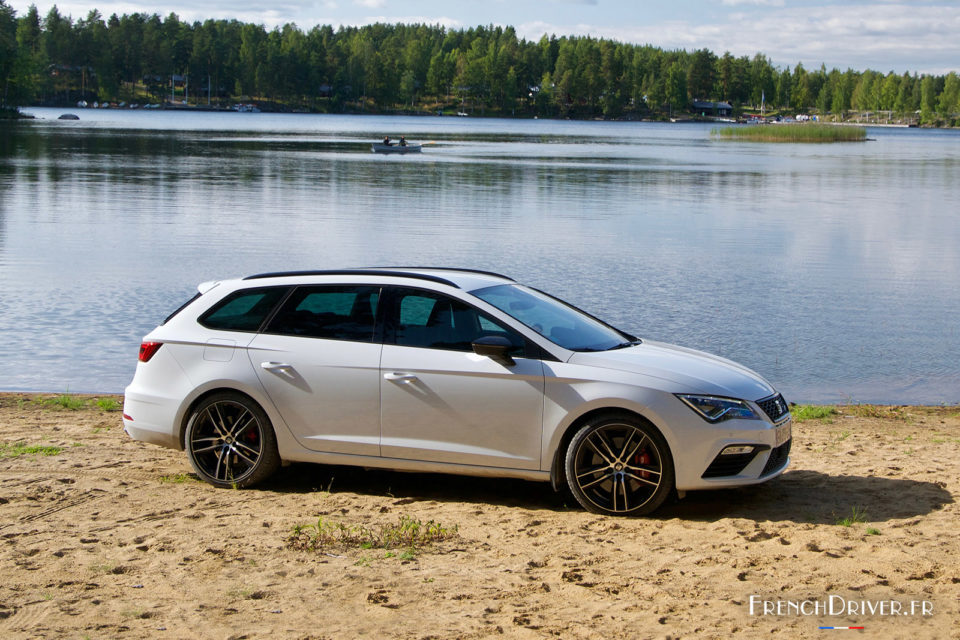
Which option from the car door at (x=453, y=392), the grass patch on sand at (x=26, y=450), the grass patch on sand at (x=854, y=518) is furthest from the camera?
the grass patch on sand at (x=26, y=450)

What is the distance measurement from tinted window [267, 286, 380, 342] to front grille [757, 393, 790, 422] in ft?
8.71

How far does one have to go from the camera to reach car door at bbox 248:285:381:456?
7527mm

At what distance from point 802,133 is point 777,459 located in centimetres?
11373

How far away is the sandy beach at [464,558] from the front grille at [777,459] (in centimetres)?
31

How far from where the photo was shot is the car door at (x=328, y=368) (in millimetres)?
7527

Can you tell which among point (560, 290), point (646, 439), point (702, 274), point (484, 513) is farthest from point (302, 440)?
point (702, 274)

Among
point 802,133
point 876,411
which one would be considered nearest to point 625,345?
point 876,411

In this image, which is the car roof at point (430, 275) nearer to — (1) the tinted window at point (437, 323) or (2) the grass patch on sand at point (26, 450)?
(1) the tinted window at point (437, 323)

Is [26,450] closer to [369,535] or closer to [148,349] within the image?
[148,349]

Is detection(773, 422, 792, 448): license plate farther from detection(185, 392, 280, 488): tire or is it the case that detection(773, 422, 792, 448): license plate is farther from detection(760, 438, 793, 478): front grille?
detection(185, 392, 280, 488): tire

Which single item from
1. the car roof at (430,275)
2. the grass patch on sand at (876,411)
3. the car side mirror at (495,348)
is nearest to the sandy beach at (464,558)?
the car side mirror at (495,348)

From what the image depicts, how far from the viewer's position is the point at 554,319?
→ 307 inches

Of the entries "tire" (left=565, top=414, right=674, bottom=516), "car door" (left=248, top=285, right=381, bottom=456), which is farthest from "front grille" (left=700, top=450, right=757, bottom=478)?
"car door" (left=248, top=285, right=381, bottom=456)

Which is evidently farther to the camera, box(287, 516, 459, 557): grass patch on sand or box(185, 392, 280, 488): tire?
box(185, 392, 280, 488): tire
